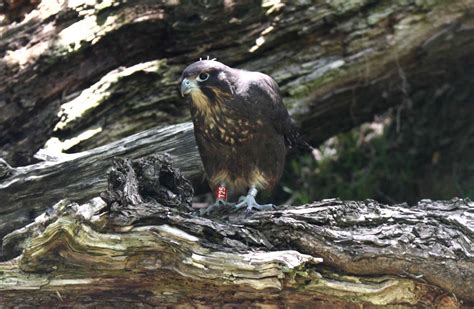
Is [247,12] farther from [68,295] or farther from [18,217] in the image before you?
[68,295]

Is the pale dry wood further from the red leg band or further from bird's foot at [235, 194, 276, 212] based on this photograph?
the red leg band

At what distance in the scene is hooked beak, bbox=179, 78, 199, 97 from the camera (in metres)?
4.51

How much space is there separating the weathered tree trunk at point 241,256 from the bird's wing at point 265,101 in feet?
3.09

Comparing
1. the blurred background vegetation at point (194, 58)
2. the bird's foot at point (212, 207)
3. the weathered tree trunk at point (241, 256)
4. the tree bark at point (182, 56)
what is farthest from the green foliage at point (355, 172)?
the weathered tree trunk at point (241, 256)

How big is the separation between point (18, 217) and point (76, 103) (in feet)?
3.26

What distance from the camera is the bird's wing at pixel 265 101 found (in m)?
4.82

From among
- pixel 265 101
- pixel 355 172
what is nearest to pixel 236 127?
pixel 265 101

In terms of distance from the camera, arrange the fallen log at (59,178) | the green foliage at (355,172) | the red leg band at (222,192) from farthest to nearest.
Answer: the green foliage at (355,172) < the red leg band at (222,192) < the fallen log at (59,178)

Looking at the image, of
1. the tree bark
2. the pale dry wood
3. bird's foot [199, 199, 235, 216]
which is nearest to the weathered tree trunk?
the pale dry wood

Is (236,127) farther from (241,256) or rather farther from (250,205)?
(241,256)

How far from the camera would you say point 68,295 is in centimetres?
403

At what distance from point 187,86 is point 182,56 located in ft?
3.98

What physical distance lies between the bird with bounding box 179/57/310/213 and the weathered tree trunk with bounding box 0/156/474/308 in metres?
0.64

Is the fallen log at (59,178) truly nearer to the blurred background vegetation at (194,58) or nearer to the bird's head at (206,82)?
the blurred background vegetation at (194,58)
